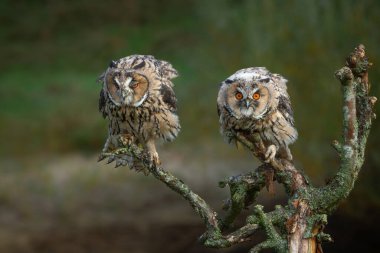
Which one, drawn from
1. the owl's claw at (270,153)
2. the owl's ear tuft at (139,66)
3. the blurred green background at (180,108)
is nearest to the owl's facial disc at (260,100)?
the owl's claw at (270,153)

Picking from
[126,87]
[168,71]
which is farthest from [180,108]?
[126,87]

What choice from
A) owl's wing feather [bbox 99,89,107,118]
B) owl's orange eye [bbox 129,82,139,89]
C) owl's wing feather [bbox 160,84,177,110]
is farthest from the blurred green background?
owl's orange eye [bbox 129,82,139,89]

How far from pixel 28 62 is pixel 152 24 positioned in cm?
157

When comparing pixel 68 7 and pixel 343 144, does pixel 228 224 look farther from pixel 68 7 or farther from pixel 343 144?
pixel 68 7

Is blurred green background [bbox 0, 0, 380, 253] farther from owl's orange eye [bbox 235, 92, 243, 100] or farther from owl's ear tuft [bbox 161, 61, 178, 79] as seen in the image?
owl's orange eye [bbox 235, 92, 243, 100]

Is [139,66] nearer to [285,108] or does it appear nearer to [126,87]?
[126,87]

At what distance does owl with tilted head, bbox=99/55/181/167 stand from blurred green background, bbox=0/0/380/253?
1.98 meters

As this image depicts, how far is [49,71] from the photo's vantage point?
905cm

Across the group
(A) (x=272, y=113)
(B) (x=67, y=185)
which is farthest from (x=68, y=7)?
(A) (x=272, y=113)

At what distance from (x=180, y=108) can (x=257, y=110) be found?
161 inches

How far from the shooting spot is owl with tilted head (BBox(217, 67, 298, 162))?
3.02 m

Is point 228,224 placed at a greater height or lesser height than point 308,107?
lesser

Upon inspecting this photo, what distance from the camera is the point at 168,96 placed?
3.41 m

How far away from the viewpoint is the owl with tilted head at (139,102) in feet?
10.2
